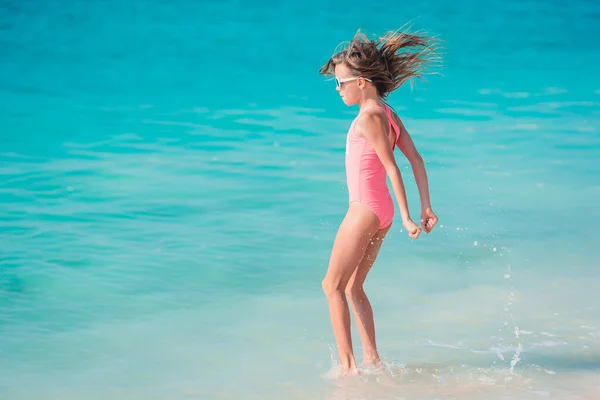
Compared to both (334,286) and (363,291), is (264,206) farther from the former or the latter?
(334,286)

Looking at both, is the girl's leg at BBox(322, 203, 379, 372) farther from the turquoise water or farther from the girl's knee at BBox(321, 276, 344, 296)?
the turquoise water

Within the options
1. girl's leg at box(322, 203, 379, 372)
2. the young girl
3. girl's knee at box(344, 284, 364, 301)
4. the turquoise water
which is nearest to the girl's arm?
the young girl

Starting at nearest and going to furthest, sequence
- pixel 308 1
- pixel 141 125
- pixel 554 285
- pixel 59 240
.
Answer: pixel 554 285, pixel 59 240, pixel 141 125, pixel 308 1

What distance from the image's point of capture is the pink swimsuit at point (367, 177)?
13.6 ft

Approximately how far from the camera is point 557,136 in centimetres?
1080

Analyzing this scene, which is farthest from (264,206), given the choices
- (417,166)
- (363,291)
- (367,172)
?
(367,172)

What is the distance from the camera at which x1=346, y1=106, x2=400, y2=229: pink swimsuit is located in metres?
4.16

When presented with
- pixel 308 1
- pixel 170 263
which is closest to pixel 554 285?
pixel 170 263

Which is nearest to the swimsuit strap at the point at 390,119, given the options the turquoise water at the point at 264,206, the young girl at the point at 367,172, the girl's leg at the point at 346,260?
the young girl at the point at 367,172

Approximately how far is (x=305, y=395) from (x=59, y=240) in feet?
11.9

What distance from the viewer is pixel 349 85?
427cm

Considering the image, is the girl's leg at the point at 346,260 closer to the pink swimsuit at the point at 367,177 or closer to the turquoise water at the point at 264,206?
the pink swimsuit at the point at 367,177

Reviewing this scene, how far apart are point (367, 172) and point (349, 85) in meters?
0.41

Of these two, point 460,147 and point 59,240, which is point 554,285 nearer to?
point 59,240
